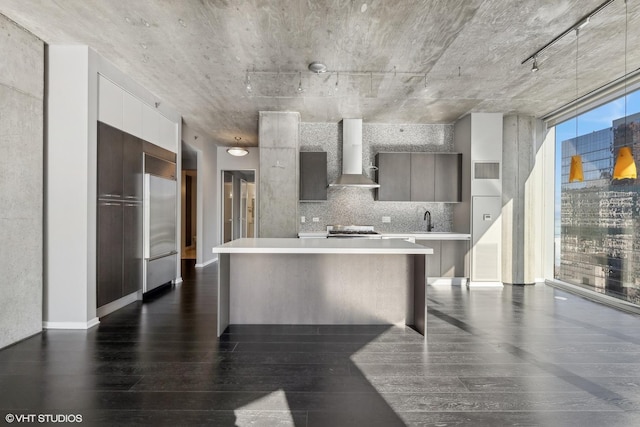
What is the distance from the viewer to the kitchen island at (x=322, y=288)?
3.40 metres

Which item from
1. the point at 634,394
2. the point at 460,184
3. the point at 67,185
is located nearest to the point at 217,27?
the point at 67,185

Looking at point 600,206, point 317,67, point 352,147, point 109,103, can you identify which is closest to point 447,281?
point 600,206

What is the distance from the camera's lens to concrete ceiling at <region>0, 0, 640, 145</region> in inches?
108

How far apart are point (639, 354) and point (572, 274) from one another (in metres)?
2.97

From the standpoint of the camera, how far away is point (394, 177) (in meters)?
5.87

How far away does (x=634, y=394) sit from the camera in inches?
83.3

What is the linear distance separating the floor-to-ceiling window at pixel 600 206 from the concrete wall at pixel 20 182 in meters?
5.43

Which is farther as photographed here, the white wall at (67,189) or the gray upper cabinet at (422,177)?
the gray upper cabinet at (422,177)

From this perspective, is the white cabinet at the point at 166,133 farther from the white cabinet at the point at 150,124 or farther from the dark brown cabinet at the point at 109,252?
the dark brown cabinet at the point at 109,252

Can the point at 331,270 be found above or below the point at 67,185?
below

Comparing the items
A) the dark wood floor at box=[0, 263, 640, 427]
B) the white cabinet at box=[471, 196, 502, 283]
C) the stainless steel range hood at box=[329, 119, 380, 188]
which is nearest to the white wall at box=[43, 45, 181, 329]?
the dark wood floor at box=[0, 263, 640, 427]

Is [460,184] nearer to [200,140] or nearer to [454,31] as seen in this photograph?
[454,31]

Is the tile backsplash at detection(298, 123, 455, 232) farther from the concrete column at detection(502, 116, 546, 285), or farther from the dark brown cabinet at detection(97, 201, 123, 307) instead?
A: the dark brown cabinet at detection(97, 201, 123, 307)

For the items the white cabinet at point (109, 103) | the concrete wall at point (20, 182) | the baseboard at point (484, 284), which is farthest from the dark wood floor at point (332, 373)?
the white cabinet at point (109, 103)
